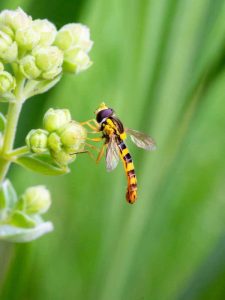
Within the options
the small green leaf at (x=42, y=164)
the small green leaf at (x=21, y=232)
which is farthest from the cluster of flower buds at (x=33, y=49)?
the small green leaf at (x=21, y=232)

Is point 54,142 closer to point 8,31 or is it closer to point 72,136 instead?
point 72,136

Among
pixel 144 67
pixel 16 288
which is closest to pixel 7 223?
pixel 16 288

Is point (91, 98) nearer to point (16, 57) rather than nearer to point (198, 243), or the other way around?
point (198, 243)

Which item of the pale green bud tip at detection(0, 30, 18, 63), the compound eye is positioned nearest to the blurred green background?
the compound eye

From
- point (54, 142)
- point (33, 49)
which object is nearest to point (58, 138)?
point (54, 142)

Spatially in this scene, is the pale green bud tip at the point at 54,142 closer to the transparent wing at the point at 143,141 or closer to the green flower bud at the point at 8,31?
the green flower bud at the point at 8,31

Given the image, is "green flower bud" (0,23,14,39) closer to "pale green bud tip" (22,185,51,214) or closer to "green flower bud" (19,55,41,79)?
"green flower bud" (19,55,41,79)
